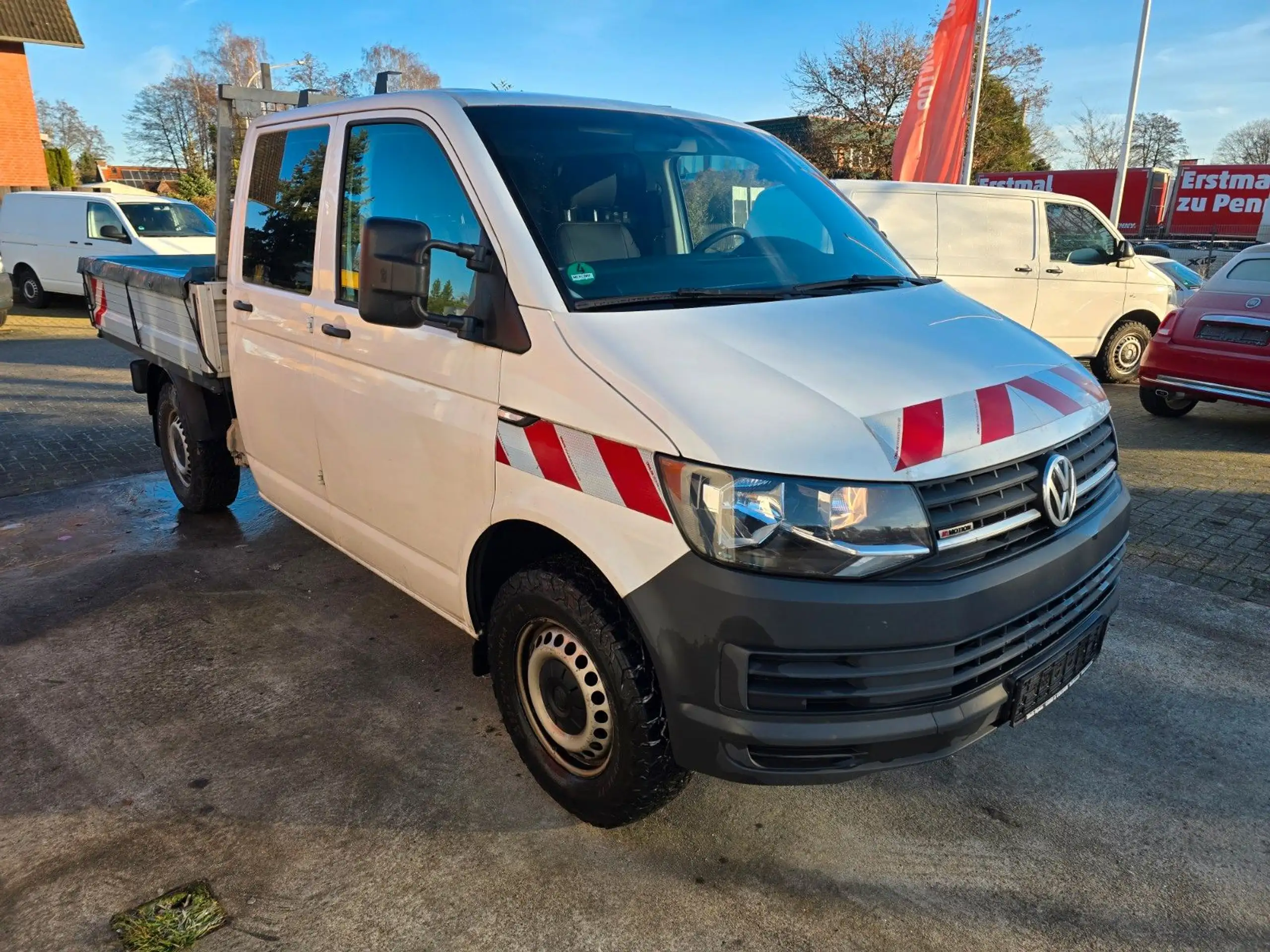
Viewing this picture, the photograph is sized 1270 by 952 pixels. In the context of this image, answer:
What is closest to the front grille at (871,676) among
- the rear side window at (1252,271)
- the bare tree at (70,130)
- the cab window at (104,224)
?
the rear side window at (1252,271)

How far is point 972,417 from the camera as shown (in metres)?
2.31

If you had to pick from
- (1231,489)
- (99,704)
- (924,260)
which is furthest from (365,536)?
(924,260)

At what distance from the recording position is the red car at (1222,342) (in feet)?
23.5

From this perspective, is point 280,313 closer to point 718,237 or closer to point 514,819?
point 718,237

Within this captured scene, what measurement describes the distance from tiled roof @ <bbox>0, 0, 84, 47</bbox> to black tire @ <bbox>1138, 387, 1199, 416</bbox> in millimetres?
29257

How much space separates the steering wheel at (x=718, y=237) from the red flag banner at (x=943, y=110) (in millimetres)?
12296

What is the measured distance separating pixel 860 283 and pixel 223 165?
3532 millimetres

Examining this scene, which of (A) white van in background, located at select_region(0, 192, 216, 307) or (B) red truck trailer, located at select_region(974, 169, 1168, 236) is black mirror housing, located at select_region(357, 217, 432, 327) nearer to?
(A) white van in background, located at select_region(0, 192, 216, 307)

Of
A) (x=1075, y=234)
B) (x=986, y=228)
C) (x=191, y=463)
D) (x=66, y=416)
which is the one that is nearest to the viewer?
(x=191, y=463)

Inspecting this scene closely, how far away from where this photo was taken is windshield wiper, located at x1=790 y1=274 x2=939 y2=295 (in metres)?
2.90

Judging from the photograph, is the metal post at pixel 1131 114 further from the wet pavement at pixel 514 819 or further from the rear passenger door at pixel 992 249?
the wet pavement at pixel 514 819

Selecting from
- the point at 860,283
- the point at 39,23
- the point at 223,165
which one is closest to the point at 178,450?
the point at 223,165

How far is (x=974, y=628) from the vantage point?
2.16 m

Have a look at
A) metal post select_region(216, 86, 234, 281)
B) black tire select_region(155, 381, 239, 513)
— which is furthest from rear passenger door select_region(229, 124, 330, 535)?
black tire select_region(155, 381, 239, 513)
